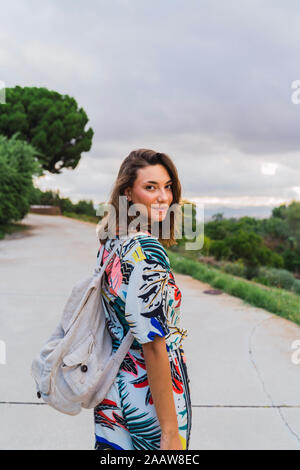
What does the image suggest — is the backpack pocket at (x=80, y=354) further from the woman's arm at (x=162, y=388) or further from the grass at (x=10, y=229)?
the grass at (x=10, y=229)

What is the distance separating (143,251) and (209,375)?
2.67m

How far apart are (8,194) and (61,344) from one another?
1444 centimetres

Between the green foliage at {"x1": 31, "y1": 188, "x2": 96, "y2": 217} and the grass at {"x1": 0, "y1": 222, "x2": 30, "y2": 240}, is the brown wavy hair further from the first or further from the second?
the green foliage at {"x1": 31, "y1": 188, "x2": 96, "y2": 217}

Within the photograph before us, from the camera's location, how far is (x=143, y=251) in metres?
1.23

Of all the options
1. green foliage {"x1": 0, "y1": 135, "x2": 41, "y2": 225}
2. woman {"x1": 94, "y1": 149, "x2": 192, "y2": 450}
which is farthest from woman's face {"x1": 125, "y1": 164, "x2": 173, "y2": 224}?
green foliage {"x1": 0, "y1": 135, "x2": 41, "y2": 225}

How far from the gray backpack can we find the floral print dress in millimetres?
33

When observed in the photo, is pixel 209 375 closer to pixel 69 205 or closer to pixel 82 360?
pixel 82 360

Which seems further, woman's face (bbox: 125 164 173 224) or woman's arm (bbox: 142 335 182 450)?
woman's face (bbox: 125 164 173 224)

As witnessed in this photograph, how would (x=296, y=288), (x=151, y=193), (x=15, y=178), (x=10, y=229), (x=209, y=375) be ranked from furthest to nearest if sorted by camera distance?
(x=10, y=229) < (x=15, y=178) < (x=296, y=288) < (x=209, y=375) < (x=151, y=193)

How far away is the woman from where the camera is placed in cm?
120

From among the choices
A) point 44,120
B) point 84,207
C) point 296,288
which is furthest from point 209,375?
point 84,207
